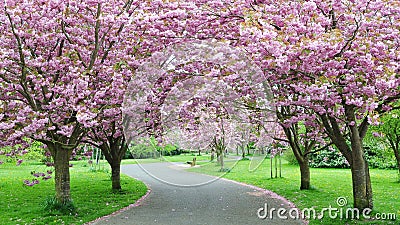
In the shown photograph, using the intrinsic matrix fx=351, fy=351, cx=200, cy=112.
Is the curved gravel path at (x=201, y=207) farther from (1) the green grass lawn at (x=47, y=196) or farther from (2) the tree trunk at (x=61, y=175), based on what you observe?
(2) the tree trunk at (x=61, y=175)

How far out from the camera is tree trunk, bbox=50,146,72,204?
887 cm

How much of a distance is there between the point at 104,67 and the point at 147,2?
1.82m

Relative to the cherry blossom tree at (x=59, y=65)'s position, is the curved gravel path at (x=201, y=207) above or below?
below

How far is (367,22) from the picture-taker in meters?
6.16

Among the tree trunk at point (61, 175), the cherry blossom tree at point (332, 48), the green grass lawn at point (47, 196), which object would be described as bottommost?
the green grass lawn at point (47, 196)

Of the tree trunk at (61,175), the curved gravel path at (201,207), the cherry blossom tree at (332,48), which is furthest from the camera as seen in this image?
the tree trunk at (61,175)

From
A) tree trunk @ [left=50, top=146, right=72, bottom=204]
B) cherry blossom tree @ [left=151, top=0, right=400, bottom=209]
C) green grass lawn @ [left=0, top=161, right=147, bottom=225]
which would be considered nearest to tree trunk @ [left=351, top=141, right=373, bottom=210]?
cherry blossom tree @ [left=151, top=0, right=400, bottom=209]

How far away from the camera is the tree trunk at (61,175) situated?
29.1 ft

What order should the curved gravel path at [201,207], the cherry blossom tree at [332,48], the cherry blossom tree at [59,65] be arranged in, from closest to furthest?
the cherry blossom tree at [332,48] → the cherry blossom tree at [59,65] → the curved gravel path at [201,207]

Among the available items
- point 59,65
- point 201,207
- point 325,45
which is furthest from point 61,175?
point 325,45

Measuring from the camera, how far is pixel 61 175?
8.94 metres

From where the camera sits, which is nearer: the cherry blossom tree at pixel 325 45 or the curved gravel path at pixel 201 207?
the cherry blossom tree at pixel 325 45

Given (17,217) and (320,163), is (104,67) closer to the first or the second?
(17,217)

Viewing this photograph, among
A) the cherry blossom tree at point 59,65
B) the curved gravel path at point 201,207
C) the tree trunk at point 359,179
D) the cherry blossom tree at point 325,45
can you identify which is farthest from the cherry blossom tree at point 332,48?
the cherry blossom tree at point 59,65
